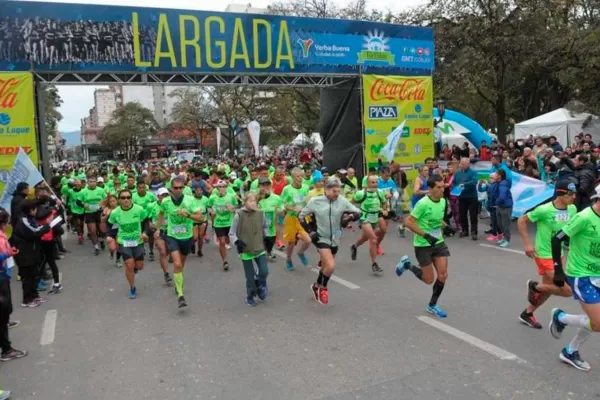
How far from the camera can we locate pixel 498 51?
2316 cm

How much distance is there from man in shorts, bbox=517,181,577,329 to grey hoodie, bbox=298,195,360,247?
2466 mm

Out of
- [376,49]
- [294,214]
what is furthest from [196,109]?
→ [294,214]

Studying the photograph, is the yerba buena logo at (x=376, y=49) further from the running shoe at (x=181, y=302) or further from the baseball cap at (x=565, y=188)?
the baseball cap at (x=565, y=188)

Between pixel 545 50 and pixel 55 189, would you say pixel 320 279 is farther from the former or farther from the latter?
pixel 545 50

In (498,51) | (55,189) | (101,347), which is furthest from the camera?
(498,51)

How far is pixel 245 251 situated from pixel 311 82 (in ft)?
34.4

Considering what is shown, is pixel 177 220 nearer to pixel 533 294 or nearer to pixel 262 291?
pixel 262 291

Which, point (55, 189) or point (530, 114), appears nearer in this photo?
point (55, 189)

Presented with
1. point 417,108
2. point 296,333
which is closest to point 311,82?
point 417,108

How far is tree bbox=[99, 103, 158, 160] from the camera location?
274ft

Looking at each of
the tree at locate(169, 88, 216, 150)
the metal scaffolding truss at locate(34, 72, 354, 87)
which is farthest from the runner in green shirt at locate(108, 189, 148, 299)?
the tree at locate(169, 88, 216, 150)

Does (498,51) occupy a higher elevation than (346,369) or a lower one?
higher

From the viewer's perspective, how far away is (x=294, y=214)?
9.35m

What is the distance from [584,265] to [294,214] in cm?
555
